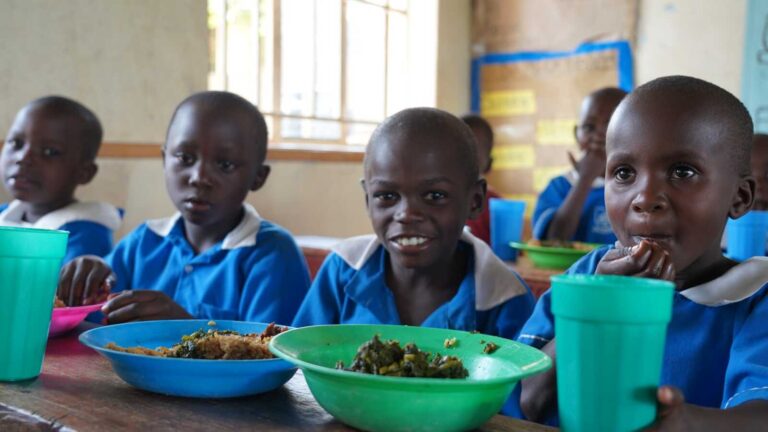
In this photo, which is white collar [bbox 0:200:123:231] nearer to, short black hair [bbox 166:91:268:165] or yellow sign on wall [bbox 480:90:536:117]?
short black hair [bbox 166:91:268:165]

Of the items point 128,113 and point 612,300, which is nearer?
point 612,300

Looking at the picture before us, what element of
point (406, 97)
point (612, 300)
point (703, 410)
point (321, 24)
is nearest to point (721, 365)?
point (703, 410)

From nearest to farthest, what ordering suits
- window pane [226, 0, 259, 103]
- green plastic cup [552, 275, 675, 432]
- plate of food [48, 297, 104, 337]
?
green plastic cup [552, 275, 675, 432]
plate of food [48, 297, 104, 337]
window pane [226, 0, 259, 103]

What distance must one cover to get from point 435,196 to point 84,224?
52.5 inches

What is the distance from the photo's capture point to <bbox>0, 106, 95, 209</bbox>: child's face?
8.38 feet

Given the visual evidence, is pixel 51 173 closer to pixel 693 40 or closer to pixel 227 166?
pixel 227 166

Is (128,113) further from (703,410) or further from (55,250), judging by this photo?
(703,410)

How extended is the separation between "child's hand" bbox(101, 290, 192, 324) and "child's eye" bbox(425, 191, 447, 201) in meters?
0.57

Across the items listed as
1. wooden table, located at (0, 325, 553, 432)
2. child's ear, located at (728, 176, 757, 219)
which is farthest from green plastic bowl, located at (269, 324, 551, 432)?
child's ear, located at (728, 176, 757, 219)

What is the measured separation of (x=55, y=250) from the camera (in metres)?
1.07

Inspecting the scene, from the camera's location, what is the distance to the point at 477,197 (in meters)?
1.80

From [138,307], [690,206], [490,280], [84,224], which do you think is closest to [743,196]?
[690,206]

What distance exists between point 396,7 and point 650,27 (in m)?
1.61

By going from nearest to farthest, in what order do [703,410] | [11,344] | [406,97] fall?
[703,410] → [11,344] → [406,97]
